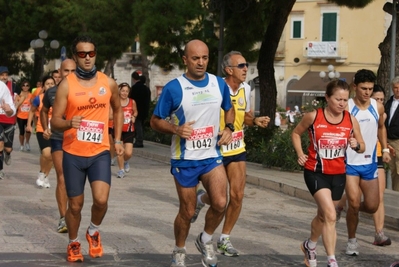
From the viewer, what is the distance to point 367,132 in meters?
9.55

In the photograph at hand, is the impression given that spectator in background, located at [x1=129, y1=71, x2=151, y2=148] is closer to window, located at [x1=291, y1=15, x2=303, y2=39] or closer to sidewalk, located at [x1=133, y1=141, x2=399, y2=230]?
sidewalk, located at [x1=133, y1=141, x2=399, y2=230]

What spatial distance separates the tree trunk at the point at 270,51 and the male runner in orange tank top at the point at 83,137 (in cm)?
1306

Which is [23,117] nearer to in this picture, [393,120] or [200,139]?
[393,120]

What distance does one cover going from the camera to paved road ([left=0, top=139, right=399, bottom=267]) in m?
8.80

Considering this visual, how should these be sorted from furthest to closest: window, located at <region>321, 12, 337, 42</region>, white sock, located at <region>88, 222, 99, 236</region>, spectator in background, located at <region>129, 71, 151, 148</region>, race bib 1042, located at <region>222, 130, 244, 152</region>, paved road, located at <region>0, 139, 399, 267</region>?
window, located at <region>321, 12, 337, 42</region> < spectator in background, located at <region>129, 71, 151, 148</region> < race bib 1042, located at <region>222, 130, 244, 152</region> < paved road, located at <region>0, 139, 399, 267</region> < white sock, located at <region>88, 222, 99, 236</region>

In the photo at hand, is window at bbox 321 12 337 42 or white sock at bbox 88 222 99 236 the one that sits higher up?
window at bbox 321 12 337 42

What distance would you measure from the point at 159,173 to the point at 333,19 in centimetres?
4094

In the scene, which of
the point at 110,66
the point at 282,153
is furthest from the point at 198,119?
the point at 110,66

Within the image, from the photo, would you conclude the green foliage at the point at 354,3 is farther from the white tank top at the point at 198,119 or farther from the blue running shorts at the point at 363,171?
the white tank top at the point at 198,119

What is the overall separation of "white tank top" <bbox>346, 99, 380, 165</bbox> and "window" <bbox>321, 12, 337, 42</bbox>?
48838 mm

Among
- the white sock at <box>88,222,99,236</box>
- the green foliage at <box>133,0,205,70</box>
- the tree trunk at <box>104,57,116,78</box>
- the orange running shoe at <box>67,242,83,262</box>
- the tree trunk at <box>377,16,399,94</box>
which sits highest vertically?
the green foliage at <box>133,0,205,70</box>

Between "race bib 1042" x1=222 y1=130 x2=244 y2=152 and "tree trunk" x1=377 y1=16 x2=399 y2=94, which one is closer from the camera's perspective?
"race bib 1042" x1=222 y1=130 x2=244 y2=152

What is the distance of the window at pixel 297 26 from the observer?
58969 millimetres

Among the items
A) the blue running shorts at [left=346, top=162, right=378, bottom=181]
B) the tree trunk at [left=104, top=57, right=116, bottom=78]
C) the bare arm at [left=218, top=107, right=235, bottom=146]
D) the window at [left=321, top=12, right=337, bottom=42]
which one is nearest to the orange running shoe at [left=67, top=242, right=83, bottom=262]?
the bare arm at [left=218, top=107, right=235, bottom=146]
